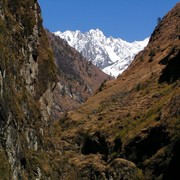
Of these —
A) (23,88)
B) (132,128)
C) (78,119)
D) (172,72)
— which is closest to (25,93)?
(23,88)

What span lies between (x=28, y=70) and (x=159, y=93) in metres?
39.8

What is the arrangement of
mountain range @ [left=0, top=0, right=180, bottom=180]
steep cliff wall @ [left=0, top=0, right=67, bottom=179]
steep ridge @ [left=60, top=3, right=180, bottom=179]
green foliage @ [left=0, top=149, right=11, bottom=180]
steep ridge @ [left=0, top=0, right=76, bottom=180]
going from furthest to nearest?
1. steep ridge @ [left=60, top=3, right=180, bottom=179]
2. mountain range @ [left=0, top=0, right=180, bottom=180]
3. steep ridge @ [left=0, top=0, right=76, bottom=180]
4. steep cliff wall @ [left=0, top=0, right=67, bottom=179]
5. green foliage @ [left=0, top=149, right=11, bottom=180]

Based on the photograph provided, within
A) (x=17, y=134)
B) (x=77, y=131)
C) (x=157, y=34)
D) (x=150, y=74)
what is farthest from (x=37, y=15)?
(x=157, y=34)

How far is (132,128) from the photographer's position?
73.2m

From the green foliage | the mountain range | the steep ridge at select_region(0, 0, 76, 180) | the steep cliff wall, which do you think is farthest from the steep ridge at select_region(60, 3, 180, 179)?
the green foliage

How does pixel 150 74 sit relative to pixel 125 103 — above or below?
above

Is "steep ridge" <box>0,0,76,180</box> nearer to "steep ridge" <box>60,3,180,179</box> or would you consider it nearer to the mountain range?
the mountain range

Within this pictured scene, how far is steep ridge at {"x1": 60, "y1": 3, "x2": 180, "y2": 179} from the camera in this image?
2365 inches

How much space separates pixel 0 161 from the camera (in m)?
27.9

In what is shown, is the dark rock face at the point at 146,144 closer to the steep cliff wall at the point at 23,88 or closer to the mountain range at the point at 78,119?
the mountain range at the point at 78,119

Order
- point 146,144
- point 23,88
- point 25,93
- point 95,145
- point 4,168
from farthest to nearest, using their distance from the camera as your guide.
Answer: point 95,145, point 146,144, point 25,93, point 23,88, point 4,168

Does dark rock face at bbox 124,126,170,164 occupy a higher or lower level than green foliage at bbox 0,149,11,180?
higher

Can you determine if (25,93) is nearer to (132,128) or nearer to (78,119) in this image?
(132,128)

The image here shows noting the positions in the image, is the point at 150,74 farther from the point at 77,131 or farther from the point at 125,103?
the point at 77,131
